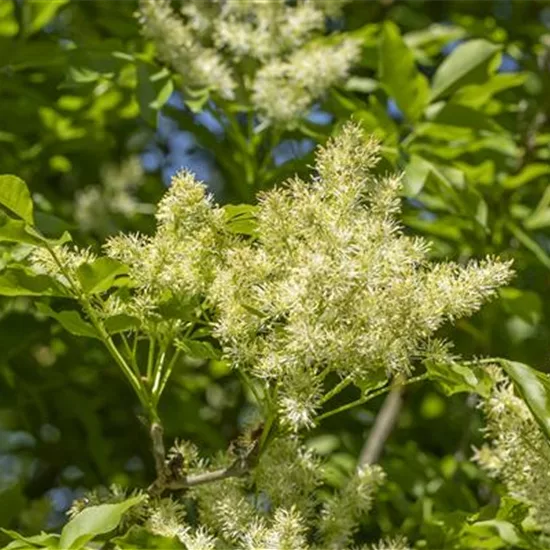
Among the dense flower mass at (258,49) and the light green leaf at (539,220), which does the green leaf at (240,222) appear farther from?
the light green leaf at (539,220)

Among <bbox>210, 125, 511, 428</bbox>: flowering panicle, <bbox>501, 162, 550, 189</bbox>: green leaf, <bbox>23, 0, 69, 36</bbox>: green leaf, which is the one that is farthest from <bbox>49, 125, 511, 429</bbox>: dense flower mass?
<bbox>501, 162, 550, 189</bbox>: green leaf

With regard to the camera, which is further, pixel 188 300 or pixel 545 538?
pixel 545 538

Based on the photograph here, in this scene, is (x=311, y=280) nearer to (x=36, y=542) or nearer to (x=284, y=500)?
(x=284, y=500)

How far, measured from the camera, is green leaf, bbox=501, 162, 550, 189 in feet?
9.70

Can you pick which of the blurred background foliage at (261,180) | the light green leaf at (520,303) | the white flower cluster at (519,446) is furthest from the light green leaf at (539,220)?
the white flower cluster at (519,446)

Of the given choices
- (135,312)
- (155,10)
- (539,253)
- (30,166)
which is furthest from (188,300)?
(30,166)

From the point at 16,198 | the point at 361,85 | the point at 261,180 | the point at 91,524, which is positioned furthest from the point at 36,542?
the point at 361,85

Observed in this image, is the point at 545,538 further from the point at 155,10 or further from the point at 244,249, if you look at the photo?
the point at 155,10

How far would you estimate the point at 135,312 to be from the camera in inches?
70.3

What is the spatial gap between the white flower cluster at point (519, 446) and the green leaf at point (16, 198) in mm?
662

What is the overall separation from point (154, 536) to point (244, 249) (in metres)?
0.36

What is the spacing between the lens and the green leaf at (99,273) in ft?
5.68

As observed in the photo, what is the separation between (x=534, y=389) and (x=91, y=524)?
0.56 meters

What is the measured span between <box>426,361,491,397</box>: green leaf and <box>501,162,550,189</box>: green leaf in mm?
1223
